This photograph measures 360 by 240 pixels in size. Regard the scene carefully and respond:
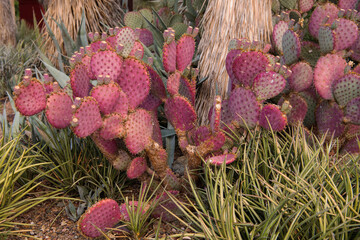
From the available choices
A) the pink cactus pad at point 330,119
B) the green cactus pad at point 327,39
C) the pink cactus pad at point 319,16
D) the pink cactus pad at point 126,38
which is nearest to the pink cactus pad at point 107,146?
the pink cactus pad at point 126,38

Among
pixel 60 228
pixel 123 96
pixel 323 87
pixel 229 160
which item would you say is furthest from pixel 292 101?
pixel 60 228

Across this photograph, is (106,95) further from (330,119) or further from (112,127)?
(330,119)

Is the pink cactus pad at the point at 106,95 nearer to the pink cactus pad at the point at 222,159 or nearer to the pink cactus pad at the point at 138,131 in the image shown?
the pink cactus pad at the point at 138,131

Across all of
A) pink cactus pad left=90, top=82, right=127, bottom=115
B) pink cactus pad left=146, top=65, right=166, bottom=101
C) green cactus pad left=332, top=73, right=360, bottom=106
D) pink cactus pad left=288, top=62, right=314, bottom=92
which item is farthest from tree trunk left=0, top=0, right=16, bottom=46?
green cactus pad left=332, top=73, right=360, bottom=106

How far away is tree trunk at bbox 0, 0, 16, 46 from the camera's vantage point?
14.5ft

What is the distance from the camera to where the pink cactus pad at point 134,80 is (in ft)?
5.07

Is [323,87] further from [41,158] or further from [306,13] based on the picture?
[41,158]

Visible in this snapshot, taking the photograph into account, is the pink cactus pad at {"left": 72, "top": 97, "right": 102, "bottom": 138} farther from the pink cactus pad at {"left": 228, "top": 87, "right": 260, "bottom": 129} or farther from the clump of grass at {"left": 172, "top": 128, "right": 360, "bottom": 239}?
the pink cactus pad at {"left": 228, "top": 87, "right": 260, "bottom": 129}

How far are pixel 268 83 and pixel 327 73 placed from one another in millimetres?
542

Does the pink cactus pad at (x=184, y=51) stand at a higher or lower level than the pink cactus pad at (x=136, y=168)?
higher

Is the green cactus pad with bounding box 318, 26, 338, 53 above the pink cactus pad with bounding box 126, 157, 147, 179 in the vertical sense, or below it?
above

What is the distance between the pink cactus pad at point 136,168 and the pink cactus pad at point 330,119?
1.01 meters

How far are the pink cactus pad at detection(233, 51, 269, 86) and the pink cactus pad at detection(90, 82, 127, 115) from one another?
0.60 meters

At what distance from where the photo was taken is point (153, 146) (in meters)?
1.65
